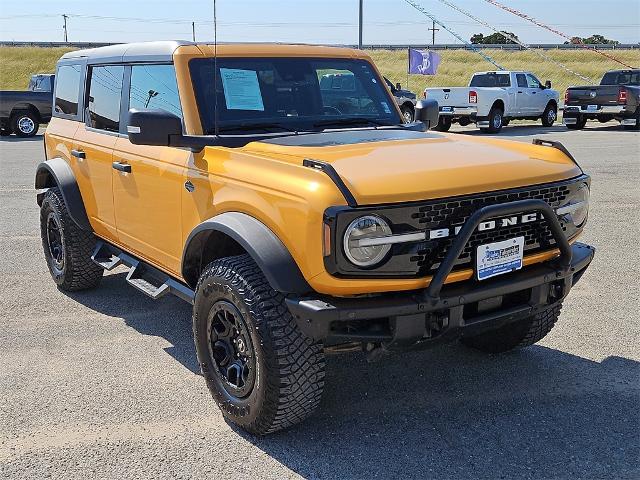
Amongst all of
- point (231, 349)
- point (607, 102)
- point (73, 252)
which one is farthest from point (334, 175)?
point (607, 102)

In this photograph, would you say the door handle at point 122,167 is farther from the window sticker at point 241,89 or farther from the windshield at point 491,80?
the windshield at point 491,80

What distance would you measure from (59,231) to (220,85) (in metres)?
2.26

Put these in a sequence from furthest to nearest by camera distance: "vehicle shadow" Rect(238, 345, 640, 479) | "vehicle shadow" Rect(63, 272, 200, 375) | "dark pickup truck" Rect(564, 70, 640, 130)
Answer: "dark pickup truck" Rect(564, 70, 640, 130)
"vehicle shadow" Rect(63, 272, 200, 375)
"vehicle shadow" Rect(238, 345, 640, 479)

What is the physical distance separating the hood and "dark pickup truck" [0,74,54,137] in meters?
17.6

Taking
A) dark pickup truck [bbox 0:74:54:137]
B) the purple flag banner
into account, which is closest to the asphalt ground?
dark pickup truck [bbox 0:74:54:137]

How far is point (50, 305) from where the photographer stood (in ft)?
17.9

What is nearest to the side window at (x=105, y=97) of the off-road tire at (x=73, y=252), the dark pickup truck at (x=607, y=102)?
the off-road tire at (x=73, y=252)

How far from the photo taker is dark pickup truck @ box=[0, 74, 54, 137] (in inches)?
774

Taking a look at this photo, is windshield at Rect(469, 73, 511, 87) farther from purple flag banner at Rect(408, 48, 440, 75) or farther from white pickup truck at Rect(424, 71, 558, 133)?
purple flag banner at Rect(408, 48, 440, 75)

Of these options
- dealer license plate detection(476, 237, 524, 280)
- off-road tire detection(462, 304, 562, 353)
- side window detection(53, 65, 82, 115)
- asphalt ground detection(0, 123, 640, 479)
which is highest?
side window detection(53, 65, 82, 115)

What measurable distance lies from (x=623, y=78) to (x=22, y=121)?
18.0 m

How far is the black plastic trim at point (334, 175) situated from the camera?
9.70 feet

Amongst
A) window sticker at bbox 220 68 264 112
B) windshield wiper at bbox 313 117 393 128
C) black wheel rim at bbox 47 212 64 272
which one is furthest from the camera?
black wheel rim at bbox 47 212 64 272

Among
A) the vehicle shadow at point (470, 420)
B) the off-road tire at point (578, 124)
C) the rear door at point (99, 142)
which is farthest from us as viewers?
the off-road tire at point (578, 124)
